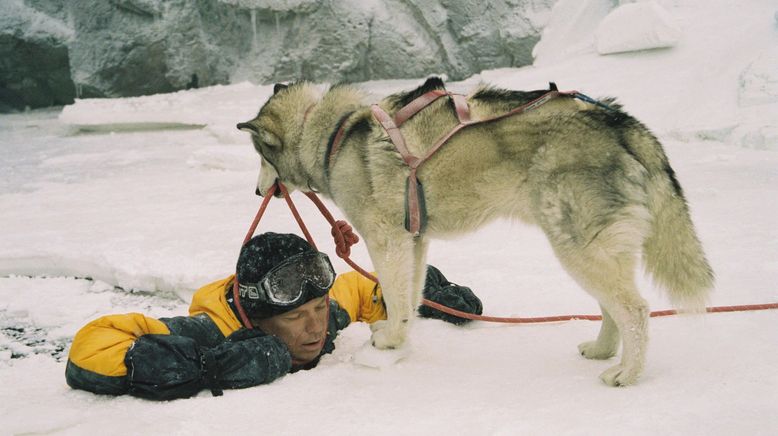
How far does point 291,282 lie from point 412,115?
0.98 m

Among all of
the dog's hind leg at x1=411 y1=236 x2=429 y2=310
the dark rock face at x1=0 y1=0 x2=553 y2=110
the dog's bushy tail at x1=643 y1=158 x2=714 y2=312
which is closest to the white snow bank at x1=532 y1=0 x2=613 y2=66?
the dark rock face at x1=0 y1=0 x2=553 y2=110

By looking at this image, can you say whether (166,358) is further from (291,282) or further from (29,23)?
(29,23)

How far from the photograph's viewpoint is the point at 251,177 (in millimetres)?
7090

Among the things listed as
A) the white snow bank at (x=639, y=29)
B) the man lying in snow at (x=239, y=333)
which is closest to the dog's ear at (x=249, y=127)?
the man lying in snow at (x=239, y=333)

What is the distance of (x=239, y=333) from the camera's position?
8.75ft

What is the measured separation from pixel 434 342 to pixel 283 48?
10395 millimetres

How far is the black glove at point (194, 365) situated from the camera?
2322 millimetres

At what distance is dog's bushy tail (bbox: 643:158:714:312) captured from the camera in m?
2.36

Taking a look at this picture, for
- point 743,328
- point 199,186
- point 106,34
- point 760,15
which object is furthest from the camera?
point 106,34

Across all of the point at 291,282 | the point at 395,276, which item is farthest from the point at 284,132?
the point at 395,276

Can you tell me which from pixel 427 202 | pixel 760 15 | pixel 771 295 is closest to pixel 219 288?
pixel 427 202

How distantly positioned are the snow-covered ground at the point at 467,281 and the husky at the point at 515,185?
0.29 m

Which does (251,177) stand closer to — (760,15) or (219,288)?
(219,288)

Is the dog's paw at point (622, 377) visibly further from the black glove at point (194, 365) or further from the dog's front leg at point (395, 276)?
the black glove at point (194, 365)
